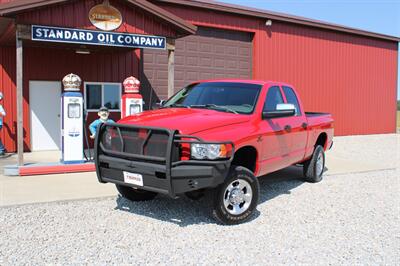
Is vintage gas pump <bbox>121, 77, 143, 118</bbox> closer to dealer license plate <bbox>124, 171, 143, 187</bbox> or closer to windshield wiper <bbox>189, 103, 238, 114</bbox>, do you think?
windshield wiper <bbox>189, 103, 238, 114</bbox>

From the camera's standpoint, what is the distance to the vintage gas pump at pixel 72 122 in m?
8.97

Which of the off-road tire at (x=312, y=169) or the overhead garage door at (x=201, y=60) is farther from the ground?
the overhead garage door at (x=201, y=60)

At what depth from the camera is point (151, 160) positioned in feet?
16.4

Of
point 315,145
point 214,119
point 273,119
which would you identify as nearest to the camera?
point 214,119

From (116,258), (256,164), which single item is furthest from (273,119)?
(116,258)

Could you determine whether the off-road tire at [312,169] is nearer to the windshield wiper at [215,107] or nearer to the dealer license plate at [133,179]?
the windshield wiper at [215,107]

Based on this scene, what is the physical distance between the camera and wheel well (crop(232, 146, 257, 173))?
5.81 meters

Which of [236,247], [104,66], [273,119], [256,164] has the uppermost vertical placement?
[104,66]

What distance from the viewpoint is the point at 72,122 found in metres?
9.05

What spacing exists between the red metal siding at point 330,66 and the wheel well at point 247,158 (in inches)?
361

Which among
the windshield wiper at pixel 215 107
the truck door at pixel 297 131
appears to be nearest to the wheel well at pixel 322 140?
the truck door at pixel 297 131

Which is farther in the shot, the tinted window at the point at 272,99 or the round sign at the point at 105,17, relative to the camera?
the round sign at the point at 105,17

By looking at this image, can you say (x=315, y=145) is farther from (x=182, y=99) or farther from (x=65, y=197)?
(x=65, y=197)

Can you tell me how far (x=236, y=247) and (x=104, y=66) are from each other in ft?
31.8
